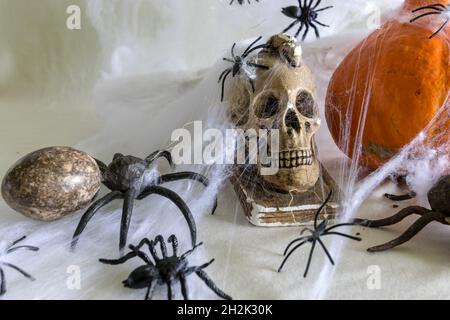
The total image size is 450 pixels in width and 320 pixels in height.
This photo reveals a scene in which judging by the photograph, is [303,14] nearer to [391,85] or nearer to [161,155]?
[391,85]

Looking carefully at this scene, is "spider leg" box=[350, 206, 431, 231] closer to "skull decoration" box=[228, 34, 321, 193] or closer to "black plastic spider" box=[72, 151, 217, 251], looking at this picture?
"skull decoration" box=[228, 34, 321, 193]

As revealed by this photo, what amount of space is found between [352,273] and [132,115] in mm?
574

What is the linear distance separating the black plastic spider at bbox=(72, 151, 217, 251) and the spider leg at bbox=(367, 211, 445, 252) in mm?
269

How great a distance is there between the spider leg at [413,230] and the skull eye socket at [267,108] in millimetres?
250

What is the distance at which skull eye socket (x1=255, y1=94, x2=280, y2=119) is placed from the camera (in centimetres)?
87

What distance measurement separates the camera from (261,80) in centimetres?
86

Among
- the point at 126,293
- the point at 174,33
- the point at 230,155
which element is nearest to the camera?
the point at 126,293

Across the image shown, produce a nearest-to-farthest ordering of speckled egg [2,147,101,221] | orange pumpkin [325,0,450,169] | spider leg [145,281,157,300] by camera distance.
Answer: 1. spider leg [145,281,157,300]
2. speckled egg [2,147,101,221]
3. orange pumpkin [325,0,450,169]

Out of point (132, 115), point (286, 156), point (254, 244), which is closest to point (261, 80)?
point (286, 156)

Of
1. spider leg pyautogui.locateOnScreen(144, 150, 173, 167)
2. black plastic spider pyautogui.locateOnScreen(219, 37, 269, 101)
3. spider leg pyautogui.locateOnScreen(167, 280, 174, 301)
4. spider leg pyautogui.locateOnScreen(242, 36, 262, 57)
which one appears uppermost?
spider leg pyautogui.locateOnScreen(242, 36, 262, 57)

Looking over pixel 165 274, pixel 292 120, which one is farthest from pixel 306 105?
pixel 165 274

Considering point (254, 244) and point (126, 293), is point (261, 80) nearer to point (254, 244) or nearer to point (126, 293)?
point (254, 244)

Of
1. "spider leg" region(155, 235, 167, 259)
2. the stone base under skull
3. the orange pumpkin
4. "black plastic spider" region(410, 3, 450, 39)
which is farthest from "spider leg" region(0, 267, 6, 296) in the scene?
"black plastic spider" region(410, 3, 450, 39)

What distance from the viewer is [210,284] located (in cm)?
71
